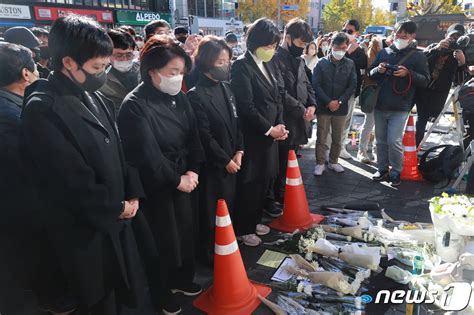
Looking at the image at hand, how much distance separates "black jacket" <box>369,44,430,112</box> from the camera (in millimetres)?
4750

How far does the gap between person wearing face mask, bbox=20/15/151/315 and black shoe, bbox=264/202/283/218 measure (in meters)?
2.44

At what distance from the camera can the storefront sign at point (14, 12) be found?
20819mm

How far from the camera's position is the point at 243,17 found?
155 ft

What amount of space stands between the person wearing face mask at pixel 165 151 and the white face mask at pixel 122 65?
0.93 meters

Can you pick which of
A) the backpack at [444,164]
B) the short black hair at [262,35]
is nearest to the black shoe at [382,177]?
the backpack at [444,164]

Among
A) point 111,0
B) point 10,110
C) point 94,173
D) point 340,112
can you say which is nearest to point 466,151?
point 340,112

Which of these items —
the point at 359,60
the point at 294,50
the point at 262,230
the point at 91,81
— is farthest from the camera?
the point at 359,60

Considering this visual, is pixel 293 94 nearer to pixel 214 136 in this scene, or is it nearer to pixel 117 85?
pixel 214 136

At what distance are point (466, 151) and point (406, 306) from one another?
334 cm

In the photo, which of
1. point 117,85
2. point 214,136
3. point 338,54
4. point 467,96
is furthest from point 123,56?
point 467,96

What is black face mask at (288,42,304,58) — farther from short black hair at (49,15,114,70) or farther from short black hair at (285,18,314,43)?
short black hair at (49,15,114,70)

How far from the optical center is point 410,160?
533 centimetres

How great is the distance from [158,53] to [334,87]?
341 centimetres

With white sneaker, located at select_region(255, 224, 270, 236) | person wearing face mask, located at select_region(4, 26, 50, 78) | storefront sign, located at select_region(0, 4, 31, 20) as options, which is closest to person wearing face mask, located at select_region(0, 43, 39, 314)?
white sneaker, located at select_region(255, 224, 270, 236)
